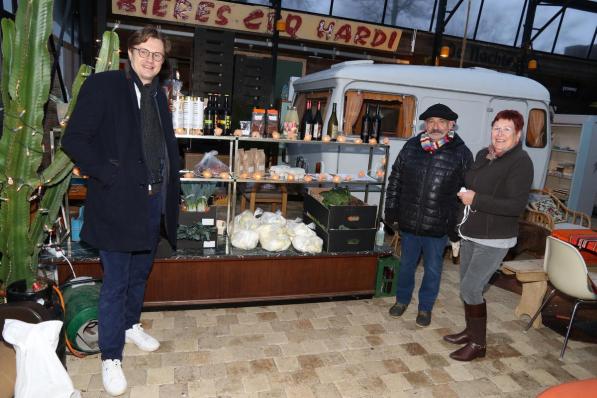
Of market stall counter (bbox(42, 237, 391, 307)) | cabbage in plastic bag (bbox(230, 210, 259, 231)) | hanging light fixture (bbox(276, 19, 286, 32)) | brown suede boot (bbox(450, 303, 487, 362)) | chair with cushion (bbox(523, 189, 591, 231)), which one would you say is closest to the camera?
brown suede boot (bbox(450, 303, 487, 362))

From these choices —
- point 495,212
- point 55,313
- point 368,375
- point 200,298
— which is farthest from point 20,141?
point 495,212

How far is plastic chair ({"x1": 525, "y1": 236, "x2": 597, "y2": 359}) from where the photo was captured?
3.37 metres

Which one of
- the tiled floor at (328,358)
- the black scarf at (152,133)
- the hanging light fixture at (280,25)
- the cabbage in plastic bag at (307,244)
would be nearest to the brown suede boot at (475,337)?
the tiled floor at (328,358)

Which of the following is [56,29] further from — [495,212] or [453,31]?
[453,31]

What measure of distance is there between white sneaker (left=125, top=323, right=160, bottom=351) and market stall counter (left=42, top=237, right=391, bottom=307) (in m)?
0.47

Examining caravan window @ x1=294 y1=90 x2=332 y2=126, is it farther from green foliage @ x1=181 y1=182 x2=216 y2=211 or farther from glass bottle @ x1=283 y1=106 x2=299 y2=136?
green foliage @ x1=181 y1=182 x2=216 y2=211

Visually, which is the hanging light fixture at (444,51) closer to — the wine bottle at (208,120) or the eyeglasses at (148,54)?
the wine bottle at (208,120)

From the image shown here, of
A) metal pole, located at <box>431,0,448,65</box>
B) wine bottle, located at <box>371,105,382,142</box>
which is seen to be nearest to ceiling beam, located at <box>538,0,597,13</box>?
metal pole, located at <box>431,0,448,65</box>

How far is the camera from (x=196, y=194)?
395 cm

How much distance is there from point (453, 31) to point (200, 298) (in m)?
11.7

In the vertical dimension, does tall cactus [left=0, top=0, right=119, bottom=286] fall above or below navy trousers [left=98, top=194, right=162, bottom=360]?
above

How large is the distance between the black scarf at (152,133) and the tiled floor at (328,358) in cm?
137

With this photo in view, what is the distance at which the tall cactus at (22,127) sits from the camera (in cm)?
279

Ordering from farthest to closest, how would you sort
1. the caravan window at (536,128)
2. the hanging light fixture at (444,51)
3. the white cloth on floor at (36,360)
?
the hanging light fixture at (444,51) → the caravan window at (536,128) → the white cloth on floor at (36,360)
